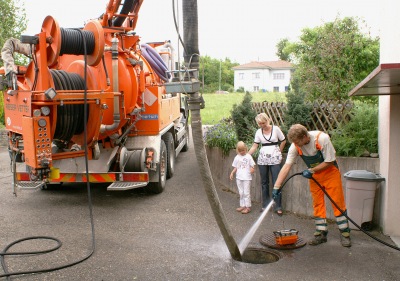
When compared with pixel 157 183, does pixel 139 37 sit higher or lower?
higher

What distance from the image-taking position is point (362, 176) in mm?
6898

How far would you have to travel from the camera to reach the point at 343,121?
9.22 metres

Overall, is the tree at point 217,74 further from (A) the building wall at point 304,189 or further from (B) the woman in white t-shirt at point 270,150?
(B) the woman in white t-shirt at point 270,150

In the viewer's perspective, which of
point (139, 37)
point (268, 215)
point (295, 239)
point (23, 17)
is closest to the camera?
point (295, 239)

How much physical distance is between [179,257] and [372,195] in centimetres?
309

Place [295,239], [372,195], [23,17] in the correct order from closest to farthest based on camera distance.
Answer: [295,239] < [372,195] < [23,17]

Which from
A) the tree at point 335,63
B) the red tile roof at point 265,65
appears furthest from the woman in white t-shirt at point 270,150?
the red tile roof at point 265,65

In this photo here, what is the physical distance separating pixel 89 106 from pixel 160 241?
2217mm

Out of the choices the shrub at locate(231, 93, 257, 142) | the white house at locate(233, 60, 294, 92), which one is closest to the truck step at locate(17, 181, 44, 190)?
the shrub at locate(231, 93, 257, 142)

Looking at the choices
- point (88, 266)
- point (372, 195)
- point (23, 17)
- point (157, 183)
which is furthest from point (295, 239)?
point (23, 17)

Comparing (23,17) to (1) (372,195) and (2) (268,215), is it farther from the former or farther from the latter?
(1) (372,195)

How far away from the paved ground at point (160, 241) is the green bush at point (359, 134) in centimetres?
139

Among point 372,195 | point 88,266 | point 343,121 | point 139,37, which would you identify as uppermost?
point 139,37

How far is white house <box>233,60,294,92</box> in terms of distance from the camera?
3600 inches
